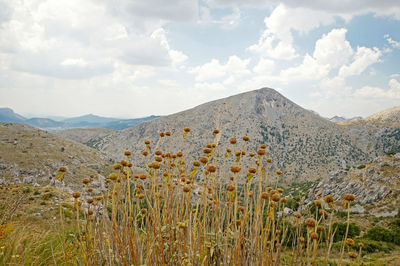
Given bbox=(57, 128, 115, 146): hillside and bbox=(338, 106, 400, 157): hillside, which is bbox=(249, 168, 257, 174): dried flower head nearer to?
bbox=(338, 106, 400, 157): hillside

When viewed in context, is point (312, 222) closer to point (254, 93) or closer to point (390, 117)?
point (254, 93)

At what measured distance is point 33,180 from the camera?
39.7 meters

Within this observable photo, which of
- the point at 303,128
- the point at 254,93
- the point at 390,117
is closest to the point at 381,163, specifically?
the point at 303,128

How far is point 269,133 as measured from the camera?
112 metres

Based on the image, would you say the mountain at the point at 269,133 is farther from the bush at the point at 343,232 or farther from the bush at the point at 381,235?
the bush at the point at 381,235

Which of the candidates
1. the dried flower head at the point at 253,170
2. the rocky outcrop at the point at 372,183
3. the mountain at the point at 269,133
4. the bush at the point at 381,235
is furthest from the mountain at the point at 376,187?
the mountain at the point at 269,133

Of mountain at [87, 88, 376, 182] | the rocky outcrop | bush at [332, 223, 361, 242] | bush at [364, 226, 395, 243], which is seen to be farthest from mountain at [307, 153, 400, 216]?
mountain at [87, 88, 376, 182]

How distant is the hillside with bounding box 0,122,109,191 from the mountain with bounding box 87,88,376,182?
30370 millimetres

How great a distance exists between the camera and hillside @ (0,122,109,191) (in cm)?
4109

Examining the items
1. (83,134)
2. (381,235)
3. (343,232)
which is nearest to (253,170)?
(343,232)

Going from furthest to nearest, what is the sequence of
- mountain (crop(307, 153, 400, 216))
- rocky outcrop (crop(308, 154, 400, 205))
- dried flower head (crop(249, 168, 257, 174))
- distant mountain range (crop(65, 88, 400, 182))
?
distant mountain range (crop(65, 88, 400, 182)) < rocky outcrop (crop(308, 154, 400, 205)) < mountain (crop(307, 153, 400, 216)) < dried flower head (crop(249, 168, 257, 174))

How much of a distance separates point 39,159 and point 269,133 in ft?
322

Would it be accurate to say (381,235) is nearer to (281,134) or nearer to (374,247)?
(374,247)

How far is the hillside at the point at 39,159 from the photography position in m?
41.1
